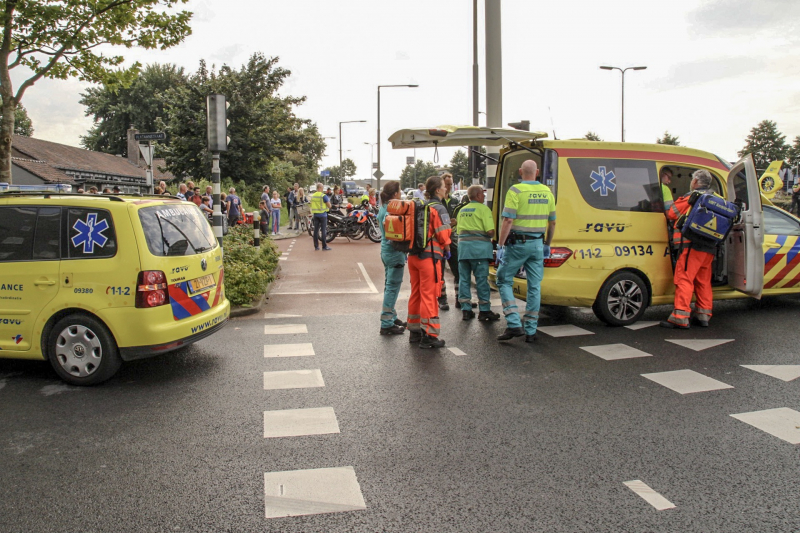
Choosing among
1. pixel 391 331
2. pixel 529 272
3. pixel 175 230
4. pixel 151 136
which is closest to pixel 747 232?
pixel 529 272

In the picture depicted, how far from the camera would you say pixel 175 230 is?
18.7 feet

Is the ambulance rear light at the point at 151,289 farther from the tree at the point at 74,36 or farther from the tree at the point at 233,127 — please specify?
the tree at the point at 233,127

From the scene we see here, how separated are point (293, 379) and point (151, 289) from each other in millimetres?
1428

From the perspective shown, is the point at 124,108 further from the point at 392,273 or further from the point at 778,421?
the point at 778,421

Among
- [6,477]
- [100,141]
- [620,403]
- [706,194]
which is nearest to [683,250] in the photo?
[706,194]

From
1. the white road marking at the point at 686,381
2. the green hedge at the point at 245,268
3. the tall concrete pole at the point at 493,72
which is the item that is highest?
the tall concrete pole at the point at 493,72

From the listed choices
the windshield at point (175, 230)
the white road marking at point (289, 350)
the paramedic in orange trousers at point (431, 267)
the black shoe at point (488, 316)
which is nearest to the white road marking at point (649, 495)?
the paramedic in orange trousers at point (431, 267)

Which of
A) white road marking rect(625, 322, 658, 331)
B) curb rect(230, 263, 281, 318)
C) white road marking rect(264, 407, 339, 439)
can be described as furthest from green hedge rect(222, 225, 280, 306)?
white road marking rect(625, 322, 658, 331)

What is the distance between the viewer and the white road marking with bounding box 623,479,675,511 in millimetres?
3221

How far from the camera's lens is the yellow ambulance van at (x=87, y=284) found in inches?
206

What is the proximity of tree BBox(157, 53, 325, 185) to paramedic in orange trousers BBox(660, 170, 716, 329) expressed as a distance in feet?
67.1

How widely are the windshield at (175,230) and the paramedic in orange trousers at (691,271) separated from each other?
5217mm

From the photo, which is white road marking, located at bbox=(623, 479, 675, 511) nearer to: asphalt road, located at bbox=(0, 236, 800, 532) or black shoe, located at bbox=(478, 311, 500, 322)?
asphalt road, located at bbox=(0, 236, 800, 532)

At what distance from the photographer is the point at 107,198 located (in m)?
5.44
